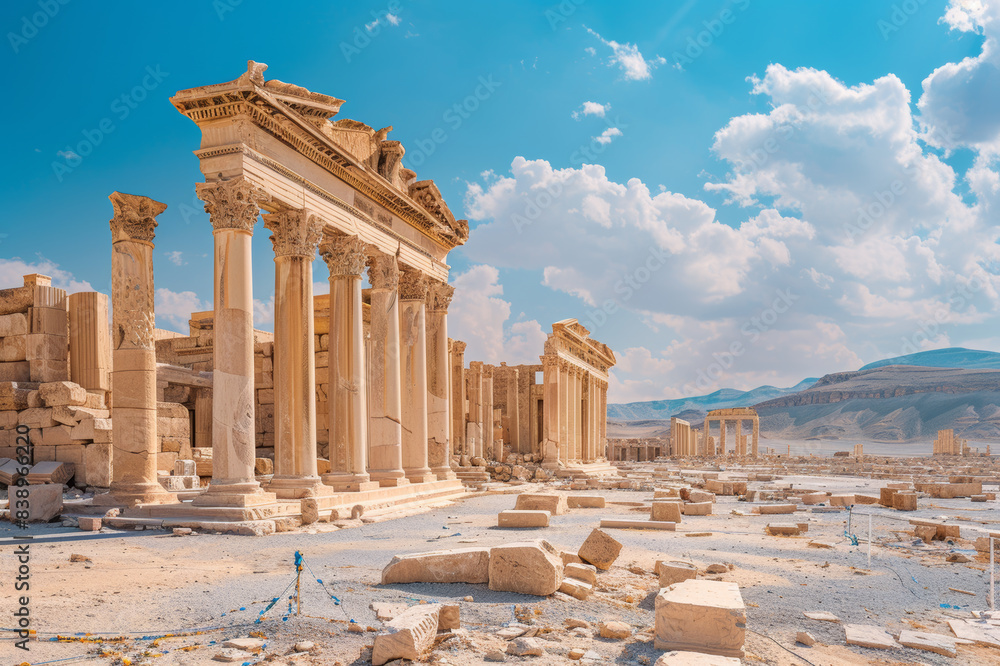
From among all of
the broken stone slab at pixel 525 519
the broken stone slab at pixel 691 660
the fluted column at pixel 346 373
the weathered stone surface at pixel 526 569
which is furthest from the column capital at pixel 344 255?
the broken stone slab at pixel 691 660

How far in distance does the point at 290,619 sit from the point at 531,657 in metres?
2.27

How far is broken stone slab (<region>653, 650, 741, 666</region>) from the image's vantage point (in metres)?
5.20

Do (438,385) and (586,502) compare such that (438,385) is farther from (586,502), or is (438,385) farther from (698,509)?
(698,509)

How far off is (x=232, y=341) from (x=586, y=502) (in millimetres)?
10424

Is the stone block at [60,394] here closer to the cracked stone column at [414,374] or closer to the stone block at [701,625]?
the cracked stone column at [414,374]

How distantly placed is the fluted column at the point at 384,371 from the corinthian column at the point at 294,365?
3.85m

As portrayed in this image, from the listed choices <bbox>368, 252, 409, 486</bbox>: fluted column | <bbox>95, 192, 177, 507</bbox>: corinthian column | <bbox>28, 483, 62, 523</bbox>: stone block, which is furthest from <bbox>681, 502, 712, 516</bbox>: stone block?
<bbox>28, 483, 62, 523</bbox>: stone block

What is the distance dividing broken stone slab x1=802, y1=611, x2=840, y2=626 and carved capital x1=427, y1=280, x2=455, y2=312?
16504mm

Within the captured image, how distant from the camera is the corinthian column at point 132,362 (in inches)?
541

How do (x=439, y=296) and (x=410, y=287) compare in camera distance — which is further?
(x=439, y=296)

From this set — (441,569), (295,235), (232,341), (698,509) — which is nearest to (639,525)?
(698,509)

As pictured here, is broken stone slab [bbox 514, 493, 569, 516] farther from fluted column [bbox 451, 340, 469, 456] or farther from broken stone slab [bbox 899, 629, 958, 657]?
fluted column [bbox 451, 340, 469, 456]

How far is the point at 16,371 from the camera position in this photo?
1772cm

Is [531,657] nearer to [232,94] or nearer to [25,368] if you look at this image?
[232,94]
